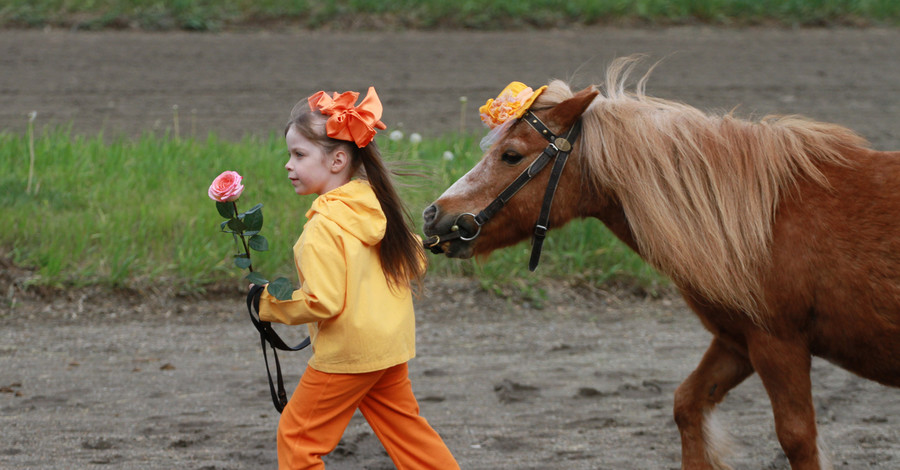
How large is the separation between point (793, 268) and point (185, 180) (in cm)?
468

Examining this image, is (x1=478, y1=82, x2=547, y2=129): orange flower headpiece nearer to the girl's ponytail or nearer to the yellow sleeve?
the girl's ponytail

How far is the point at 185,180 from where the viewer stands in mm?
6297

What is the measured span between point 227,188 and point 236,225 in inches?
5.9

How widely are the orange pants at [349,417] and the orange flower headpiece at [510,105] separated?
91 centimetres

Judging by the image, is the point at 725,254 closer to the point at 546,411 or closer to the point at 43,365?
the point at 546,411

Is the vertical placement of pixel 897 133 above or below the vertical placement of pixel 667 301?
above

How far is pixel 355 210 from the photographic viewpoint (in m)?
2.67

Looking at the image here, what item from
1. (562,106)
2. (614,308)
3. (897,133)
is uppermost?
(562,106)

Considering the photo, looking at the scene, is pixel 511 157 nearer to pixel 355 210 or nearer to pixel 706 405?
pixel 355 210

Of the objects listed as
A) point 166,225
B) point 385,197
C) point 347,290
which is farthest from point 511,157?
point 166,225

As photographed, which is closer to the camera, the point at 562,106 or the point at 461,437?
the point at 562,106

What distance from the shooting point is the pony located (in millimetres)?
2783

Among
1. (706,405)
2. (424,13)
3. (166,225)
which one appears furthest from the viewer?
(424,13)

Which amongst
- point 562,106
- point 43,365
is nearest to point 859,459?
point 562,106
